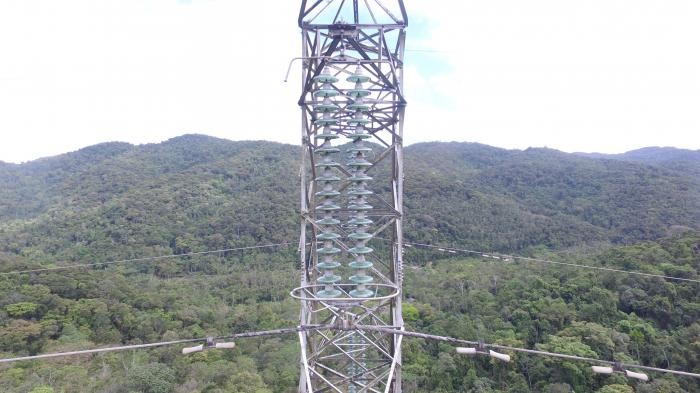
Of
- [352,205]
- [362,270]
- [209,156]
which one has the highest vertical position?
[209,156]

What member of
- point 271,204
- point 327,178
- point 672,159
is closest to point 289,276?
point 271,204

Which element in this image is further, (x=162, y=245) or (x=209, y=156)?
(x=209, y=156)

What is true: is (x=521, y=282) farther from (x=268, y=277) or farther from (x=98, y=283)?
(x=98, y=283)

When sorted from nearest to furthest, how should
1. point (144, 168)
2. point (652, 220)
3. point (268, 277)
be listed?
point (268, 277) → point (652, 220) → point (144, 168)

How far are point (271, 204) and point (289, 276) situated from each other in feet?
53.6

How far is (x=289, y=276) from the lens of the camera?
120 feet

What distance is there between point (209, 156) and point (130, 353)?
69555mm

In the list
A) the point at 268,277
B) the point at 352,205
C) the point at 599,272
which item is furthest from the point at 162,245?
the point at 352,205

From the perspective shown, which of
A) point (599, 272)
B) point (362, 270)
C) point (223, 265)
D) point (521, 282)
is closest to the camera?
point (362, 270)

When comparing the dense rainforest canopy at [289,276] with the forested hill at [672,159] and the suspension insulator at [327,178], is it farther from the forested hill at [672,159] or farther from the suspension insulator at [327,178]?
the suspension insulator at [327,178]

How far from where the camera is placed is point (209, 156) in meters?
87.0

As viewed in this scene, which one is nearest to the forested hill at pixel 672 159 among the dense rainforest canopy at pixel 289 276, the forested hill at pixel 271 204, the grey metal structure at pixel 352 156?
the dense rainforest canopy at pixel 289 276

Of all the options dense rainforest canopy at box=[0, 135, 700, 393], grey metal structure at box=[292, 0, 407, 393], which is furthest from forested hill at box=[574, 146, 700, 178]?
grey metal structure at box=[292, 0, 407, 393]

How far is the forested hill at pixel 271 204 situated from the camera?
45.6m
